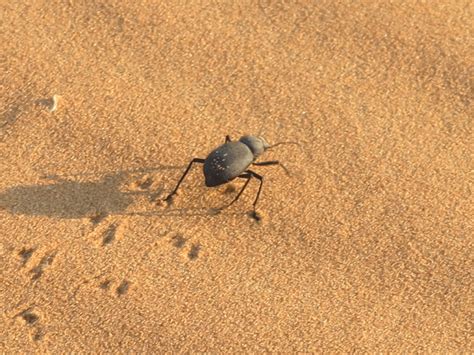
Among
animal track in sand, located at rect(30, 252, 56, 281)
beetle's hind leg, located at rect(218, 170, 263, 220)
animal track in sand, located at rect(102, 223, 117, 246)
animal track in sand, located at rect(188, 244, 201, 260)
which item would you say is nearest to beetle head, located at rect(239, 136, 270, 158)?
beetle's hind leg, located at rect(218, 170, 263, 220)

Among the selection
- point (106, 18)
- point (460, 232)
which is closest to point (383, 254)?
point (460, 232)

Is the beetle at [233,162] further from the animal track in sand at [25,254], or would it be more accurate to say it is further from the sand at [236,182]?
the animal track in sand at [25,254]

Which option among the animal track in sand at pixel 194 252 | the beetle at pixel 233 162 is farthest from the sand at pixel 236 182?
the beetle at pixel 233 162

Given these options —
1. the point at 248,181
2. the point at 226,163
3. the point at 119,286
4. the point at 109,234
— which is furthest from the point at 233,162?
the point at 119,286

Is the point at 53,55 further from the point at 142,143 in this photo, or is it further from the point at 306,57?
the point at 306,57

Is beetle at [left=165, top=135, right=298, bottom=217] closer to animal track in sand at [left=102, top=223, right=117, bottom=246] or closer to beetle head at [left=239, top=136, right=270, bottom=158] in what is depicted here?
beetle head at [left=239, top=136, right=270, bottom=158]

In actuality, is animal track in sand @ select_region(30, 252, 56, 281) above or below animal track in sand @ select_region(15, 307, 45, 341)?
above
